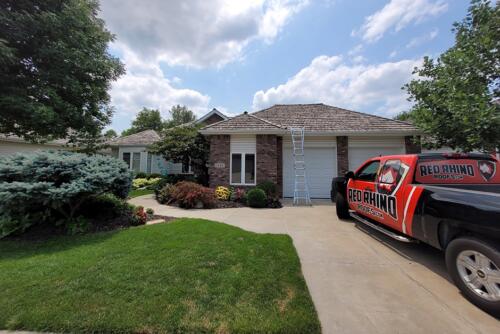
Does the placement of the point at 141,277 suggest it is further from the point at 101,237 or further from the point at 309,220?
the point at 309,220

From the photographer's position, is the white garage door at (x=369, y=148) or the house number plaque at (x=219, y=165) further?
the white garage door at (x=369, y=148)

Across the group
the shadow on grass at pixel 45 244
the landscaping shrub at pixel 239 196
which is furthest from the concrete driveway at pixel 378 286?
the landscaping shrub at pixel 239 196

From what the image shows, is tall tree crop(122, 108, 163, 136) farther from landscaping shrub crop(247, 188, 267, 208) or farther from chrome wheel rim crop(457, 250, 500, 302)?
chrome wheel rim crop(457, 250, 500, 302)

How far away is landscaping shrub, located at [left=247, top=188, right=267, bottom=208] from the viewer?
8922mm

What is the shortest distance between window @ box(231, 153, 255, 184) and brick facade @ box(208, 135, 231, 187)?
32cm

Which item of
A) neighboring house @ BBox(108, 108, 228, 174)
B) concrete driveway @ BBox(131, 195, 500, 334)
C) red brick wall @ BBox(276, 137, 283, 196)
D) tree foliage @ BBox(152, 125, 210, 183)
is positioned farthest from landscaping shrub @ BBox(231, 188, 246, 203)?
neighboring house @ BBox(108, 108, 228, 174)

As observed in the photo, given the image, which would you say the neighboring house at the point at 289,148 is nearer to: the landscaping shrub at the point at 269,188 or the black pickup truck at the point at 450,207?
the landscaping shrub at the point at 269,188

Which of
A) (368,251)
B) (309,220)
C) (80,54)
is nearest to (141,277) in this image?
(368,251)

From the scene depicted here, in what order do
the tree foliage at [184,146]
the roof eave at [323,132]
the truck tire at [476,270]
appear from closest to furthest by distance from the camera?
1. the truck tire at [476,270]
2. the roof eave at [323,132]
3. the tree foliage at [184,146]

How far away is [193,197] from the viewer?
8.67m

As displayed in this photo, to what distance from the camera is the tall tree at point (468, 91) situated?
5.87m

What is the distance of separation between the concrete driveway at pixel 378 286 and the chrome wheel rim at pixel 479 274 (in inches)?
8.7

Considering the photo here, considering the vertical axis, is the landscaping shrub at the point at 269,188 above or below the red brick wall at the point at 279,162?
below

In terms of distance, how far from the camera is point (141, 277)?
3168 millimetres
